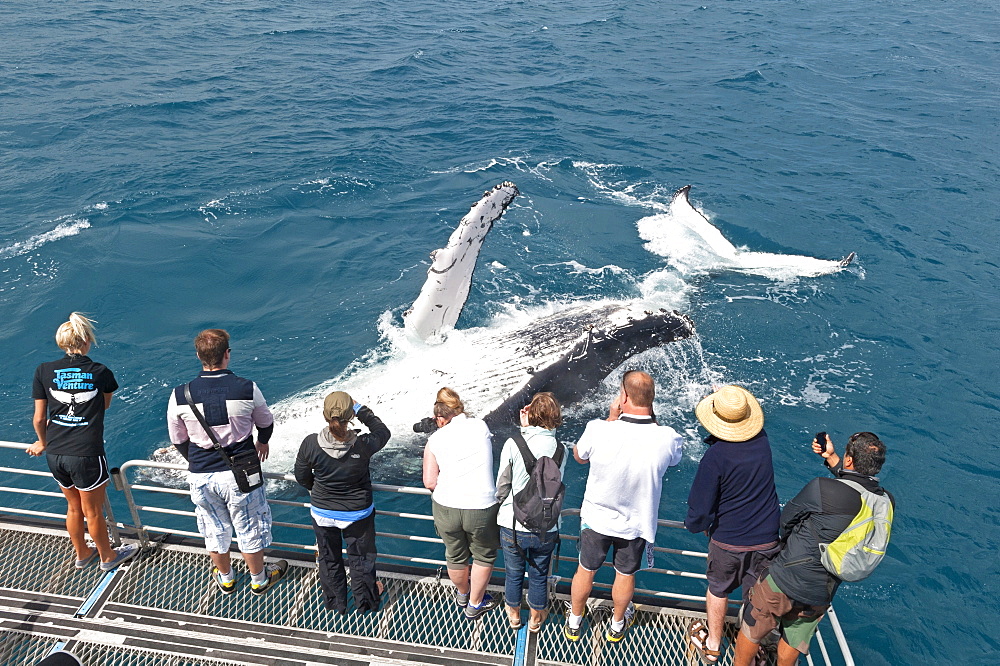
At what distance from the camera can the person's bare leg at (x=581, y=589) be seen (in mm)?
6320

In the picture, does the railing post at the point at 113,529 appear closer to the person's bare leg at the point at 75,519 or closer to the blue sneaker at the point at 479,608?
the person's bare leg at the point at 75,519

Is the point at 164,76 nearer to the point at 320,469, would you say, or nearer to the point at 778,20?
the point at 320,469

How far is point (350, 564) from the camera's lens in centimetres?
664

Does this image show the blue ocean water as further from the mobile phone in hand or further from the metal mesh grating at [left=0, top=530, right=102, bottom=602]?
the mobile phone in hand

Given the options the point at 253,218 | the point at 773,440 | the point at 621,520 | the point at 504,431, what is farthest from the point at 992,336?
the point at 253,218

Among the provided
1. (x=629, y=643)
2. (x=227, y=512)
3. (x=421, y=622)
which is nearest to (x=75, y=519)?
(x=227, y=512)

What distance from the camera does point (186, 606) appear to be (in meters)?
6.88

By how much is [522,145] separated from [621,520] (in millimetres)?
20940

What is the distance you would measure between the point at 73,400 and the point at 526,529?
4542 millimetres

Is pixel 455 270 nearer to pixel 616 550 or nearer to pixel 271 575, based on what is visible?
pixel 271 575

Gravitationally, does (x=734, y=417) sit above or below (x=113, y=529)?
above

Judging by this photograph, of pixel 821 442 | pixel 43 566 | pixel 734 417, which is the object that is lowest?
pixel 43 566

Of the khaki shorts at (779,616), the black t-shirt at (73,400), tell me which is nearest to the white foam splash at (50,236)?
the black t-shirt at (73,400)

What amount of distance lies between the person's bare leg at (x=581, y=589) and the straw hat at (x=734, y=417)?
6.08 feet
